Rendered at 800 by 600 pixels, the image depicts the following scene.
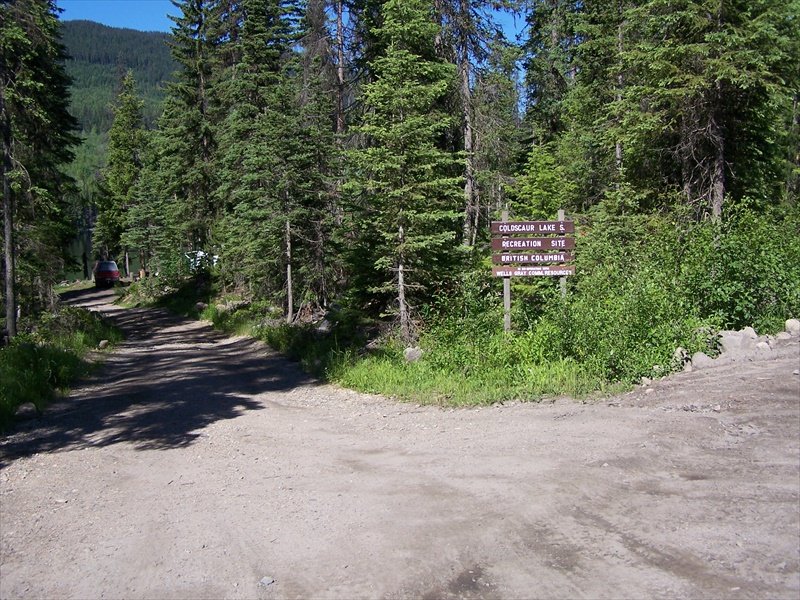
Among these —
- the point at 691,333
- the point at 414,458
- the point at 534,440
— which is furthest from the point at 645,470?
the point at 691,333

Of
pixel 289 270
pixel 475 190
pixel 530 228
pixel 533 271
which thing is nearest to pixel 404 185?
pixel 530 228

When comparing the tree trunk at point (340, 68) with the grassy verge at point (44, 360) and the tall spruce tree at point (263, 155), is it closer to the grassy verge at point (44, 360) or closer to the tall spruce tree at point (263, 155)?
the tall spruce tree at point (263, 155)

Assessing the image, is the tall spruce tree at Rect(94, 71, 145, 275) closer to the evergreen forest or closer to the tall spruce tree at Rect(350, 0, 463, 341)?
the evergreen forest

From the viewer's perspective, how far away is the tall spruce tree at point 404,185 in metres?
12.8

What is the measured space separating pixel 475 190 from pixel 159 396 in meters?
11.0

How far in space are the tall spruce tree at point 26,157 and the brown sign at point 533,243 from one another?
12.4 meters

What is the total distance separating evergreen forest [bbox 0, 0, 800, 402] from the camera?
10.1m

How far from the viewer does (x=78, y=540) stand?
17.0ft

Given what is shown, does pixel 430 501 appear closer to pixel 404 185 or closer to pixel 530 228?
pixel 530 228

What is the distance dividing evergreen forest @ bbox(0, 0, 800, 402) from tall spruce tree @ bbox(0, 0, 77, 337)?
7 cm

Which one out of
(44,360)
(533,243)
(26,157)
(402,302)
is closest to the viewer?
(533,243)

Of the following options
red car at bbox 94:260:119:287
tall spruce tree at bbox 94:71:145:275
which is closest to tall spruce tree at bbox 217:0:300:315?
red car at bbox 94:260:119:287

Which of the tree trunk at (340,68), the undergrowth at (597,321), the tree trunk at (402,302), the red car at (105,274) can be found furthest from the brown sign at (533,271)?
the red car at (105,274)

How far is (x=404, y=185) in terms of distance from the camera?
42.6 feet
